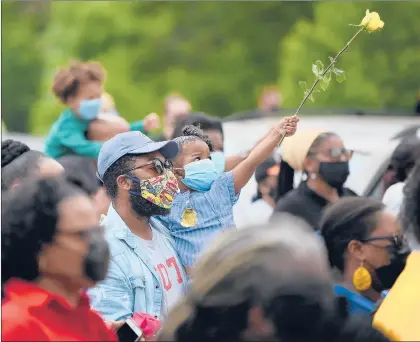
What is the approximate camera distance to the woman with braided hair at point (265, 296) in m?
3.08

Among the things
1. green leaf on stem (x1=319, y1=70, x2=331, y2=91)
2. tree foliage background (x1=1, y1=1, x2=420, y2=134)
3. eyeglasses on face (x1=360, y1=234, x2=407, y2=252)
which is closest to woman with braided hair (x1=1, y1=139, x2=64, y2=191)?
green leaf on stem (x1=319, y1=70, x2=331, y2=91)

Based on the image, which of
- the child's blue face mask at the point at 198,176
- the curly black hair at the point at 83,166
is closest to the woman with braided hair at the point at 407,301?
the child's blue face mask at the point at 198,176

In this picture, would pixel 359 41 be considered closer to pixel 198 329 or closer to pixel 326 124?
pixel 326 124

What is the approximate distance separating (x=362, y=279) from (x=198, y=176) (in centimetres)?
102

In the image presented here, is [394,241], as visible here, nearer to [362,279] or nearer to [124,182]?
[362,279]

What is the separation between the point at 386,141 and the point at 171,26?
800 inches

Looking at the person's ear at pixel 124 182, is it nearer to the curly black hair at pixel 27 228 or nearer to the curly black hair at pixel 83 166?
the curly black hair at pixel 27 228

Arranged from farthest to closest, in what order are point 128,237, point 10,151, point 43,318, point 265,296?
point 10,151 → point 128,237 → point 43,318 → point 265,296

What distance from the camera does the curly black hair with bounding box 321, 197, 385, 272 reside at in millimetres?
4715

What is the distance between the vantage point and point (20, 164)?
186 inches

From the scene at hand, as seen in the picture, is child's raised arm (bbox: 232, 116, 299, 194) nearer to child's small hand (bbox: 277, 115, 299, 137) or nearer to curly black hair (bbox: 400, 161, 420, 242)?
child's small hand (bbox: 277, 115, 299, 137)

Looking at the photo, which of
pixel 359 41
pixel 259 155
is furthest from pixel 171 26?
pixel 259 155

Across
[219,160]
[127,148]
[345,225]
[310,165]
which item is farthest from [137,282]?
[310,165]

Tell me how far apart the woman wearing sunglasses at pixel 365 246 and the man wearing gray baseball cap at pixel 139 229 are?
2.04 ft
